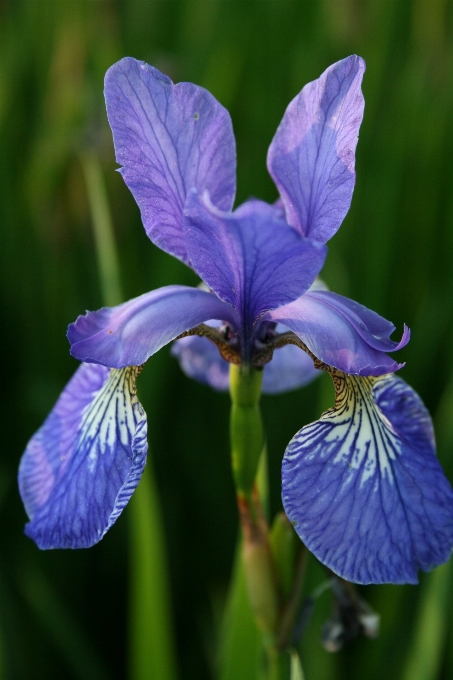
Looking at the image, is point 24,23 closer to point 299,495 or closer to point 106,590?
point 106,590

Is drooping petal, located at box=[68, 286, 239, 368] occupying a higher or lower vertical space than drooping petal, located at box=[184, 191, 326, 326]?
lower

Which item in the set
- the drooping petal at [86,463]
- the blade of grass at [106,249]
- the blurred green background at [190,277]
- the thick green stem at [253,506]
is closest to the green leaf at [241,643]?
the thick green stem at [253,506]

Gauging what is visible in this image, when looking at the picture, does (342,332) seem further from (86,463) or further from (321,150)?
(86,463)

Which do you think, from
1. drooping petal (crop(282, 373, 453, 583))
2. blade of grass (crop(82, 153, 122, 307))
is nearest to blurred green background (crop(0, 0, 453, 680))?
blade of grass (crop(82, 153, 122, 307))

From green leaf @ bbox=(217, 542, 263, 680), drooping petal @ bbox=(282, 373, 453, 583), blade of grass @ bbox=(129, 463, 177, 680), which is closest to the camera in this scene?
drooping petal @ bbox=(282, 373, 453, 583)

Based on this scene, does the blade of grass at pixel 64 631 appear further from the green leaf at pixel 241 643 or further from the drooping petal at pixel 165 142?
the drooping petal at pixel 165 142

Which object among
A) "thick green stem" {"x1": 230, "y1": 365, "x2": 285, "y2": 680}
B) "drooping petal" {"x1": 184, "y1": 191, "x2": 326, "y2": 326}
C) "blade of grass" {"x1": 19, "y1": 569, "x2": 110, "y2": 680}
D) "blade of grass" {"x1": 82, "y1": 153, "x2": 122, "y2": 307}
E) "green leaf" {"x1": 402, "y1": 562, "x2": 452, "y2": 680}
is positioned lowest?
"blade of grass" {"x1": 19, "y1": 569, "x2": 110, "y2": 680}

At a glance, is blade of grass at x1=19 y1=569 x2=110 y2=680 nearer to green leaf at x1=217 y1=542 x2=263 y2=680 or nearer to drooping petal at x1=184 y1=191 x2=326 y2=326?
green leaf at x1=217 y1=542 x2=263 y2=680

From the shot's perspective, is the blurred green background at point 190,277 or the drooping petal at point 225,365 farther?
the blurred green background at point 190,277
